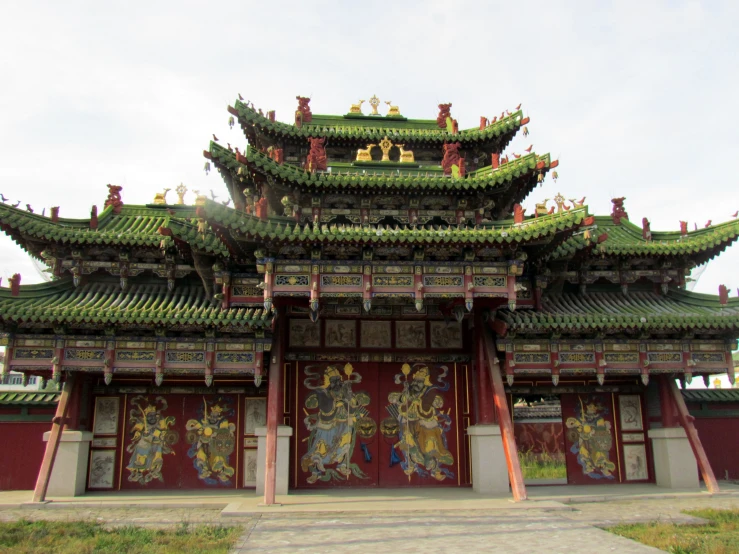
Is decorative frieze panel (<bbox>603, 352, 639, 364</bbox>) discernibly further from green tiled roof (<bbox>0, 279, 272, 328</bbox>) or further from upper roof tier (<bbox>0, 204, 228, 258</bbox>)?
upper roof tier (<bbox>0, 204, 228, 258</bbox>)

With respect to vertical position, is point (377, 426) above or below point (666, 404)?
below

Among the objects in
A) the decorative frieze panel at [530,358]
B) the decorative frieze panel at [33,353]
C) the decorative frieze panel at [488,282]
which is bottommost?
the decorative frieze panel at [530,358]

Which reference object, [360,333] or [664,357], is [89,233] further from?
[664,357]

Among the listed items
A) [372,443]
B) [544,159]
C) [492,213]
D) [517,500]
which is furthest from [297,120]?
[517,500]

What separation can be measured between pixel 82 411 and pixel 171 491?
341cm

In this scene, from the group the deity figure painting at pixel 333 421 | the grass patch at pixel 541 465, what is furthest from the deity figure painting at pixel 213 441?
the grass patch at pixel 541 465

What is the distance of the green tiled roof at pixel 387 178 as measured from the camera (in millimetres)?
16203

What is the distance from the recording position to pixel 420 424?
56.6ft

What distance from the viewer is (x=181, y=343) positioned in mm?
15789

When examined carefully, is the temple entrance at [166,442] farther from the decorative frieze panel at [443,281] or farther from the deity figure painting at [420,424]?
the decorative frieze panel at [443,281]

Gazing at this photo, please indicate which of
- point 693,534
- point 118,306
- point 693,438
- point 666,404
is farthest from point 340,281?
point 693,438

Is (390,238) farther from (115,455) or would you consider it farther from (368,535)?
(115,455)

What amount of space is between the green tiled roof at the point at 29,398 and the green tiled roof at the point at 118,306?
12.0 ft

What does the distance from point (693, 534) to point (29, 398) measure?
17.9 metres
